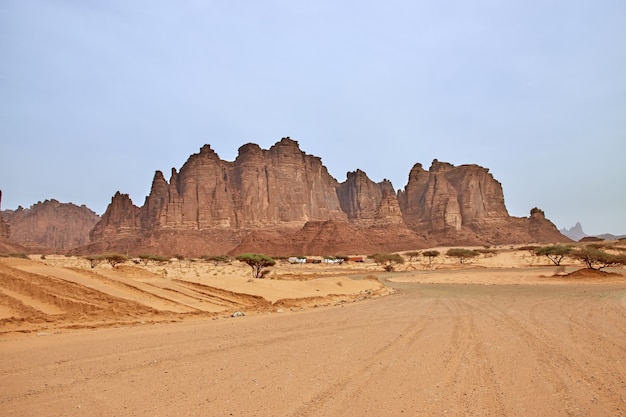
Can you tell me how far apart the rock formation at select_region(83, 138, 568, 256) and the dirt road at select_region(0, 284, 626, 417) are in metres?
A: 91.3

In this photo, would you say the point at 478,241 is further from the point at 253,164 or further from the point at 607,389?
the point at 607,389

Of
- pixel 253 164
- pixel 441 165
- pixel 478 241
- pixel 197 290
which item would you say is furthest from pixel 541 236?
pixel 197 290

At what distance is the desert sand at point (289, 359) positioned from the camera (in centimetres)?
500

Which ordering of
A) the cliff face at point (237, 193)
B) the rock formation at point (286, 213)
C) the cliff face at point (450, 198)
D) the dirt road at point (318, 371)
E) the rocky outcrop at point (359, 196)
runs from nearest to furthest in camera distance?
the dirt road at point (318, 371) < the rock formation at point (286, 213) < the cliff face at point (237, 193) < the cliff face at point (450, 198) < the rocky outcrop at point (359, 196)

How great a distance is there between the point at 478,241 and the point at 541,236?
2411 cm

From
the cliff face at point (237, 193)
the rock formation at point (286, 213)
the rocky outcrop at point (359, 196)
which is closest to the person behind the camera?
the rock formation at point (286, 213)

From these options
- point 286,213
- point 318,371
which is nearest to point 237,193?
point 286,213

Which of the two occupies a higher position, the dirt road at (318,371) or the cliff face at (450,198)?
the cliff face at (450,198)

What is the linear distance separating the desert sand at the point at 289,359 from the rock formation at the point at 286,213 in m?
88.1

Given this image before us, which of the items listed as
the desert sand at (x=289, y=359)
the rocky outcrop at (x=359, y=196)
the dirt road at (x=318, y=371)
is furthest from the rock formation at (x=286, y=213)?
the dirt road at (x=318, y=371)

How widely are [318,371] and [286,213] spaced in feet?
419

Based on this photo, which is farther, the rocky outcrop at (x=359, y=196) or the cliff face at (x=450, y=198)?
the rocky outcrop at (x=359, y=196)

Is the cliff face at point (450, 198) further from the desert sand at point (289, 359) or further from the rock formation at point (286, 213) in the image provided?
the desert sand at point (289, 359)

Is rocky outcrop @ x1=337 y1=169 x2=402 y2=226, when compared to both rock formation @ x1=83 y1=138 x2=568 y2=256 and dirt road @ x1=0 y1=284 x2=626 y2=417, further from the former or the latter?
dirt road @ x1=0 y1=284 x2=626 y2=417
